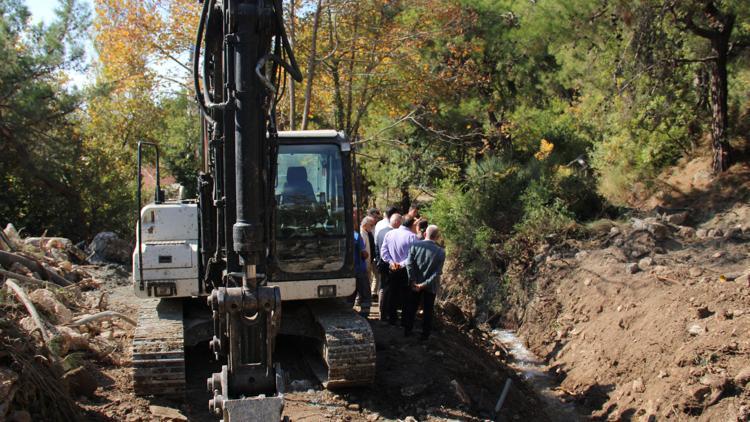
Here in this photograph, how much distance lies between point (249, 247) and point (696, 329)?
612 cm

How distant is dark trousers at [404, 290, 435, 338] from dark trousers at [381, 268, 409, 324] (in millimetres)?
336

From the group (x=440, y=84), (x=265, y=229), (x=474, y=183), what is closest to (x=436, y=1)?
(x=440, y=84)

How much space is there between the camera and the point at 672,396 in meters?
8.06

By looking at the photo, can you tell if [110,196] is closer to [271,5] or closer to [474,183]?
[474,183]

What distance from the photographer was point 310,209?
8.11 meters

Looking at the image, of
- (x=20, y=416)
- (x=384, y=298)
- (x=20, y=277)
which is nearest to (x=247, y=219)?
(x=20, y=416)

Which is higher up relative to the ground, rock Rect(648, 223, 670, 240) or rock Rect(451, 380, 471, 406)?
rock Rect(648, 223, 670, 240)

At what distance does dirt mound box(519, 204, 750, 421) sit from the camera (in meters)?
8.05

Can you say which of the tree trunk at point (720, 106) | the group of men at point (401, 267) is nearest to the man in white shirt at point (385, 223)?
the group of men at point (401, 267)

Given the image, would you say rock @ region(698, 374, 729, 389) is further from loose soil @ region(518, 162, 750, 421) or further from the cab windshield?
the cab windshield

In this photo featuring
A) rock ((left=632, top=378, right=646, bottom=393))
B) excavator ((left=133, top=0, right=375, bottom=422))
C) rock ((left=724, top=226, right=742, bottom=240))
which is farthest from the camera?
rock ((left=724, top=226, right=742, bottom=240))

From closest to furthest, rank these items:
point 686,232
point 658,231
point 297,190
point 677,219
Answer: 1. point 297,190
2. point 658,231
3. point 686,232
4. point 677,219

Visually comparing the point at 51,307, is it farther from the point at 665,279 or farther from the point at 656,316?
the point at 665,279

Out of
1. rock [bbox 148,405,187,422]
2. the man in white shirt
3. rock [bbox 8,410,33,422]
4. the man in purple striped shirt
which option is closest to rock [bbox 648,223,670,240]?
the man in white shirt
